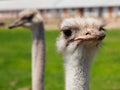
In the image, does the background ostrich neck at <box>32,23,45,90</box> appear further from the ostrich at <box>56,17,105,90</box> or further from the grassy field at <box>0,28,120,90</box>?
the grassy field at <box>0,28,120,90</box>

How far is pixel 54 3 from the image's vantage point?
367 centimetres

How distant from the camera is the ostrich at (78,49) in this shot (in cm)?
252

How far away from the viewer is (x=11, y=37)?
65.8 feet

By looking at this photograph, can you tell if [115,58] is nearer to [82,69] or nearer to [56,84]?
[56,84]

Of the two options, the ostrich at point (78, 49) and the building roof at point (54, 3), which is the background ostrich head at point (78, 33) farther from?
the building roof at point (54, 3)

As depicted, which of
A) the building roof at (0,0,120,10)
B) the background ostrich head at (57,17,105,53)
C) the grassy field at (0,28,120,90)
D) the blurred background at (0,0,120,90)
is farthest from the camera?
the grassy field at (0,28,120,90)

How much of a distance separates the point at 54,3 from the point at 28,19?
41.0 inches

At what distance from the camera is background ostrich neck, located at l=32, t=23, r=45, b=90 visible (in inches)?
153

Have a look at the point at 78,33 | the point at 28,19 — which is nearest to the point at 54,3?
the point at 28,19

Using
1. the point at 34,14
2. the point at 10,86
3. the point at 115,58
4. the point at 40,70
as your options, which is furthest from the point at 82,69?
the point at 115,58

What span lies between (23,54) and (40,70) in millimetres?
10559

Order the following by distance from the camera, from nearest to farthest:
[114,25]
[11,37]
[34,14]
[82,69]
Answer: [82,69] → [34,14] → [11,37] → [114,25]

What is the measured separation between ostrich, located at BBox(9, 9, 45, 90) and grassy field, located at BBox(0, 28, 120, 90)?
253 centimetres

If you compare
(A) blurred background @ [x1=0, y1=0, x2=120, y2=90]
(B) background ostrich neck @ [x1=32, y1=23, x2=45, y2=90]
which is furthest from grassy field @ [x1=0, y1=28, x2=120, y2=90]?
(B) background ostrich neck @ [x1=32, y1=23, x2=45, y2=90]
